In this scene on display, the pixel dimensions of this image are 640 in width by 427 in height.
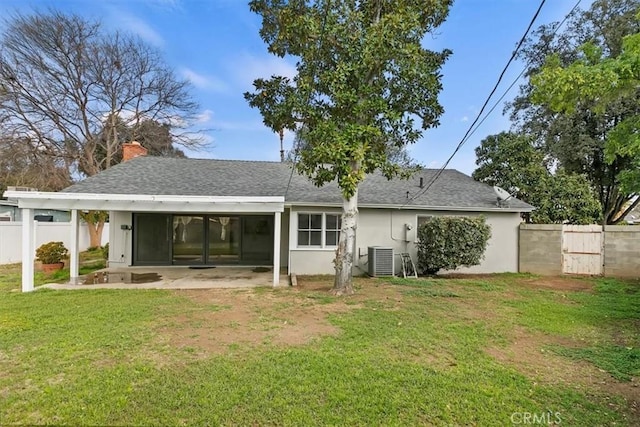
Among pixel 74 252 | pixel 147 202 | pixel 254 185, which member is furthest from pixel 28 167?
pixel 147 202

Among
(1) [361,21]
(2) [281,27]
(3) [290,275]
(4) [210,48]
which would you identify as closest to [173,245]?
(3) [290,275]

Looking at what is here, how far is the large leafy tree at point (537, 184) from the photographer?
12.2 metres

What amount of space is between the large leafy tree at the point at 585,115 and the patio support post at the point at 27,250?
738 inches

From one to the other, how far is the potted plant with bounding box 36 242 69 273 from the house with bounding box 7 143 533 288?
139 centimetres

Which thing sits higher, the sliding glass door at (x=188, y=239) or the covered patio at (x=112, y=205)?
the covered patio at (x=112, y=205)

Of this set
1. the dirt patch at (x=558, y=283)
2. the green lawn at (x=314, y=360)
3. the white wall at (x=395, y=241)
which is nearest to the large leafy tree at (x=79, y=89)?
the white wall at (x=395, y=241)

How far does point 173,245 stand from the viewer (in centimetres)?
1216

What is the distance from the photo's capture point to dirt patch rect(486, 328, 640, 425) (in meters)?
3.61

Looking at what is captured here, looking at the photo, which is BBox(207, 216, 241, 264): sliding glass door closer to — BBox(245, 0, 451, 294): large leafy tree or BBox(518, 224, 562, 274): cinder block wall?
BBox(245, 0, 451, 294): large leafy tree

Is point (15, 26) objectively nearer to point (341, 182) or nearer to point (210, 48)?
point (210, 48)

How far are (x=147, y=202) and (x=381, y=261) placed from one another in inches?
263

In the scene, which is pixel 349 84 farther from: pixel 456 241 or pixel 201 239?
pixel 201 239

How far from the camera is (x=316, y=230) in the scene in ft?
36.5

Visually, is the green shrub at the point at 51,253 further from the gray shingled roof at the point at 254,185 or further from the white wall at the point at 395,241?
the white wall at the point at 395,241
